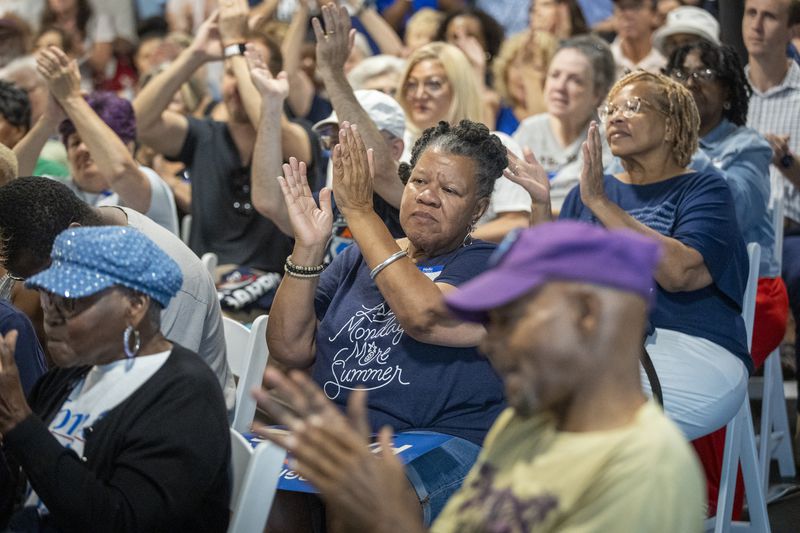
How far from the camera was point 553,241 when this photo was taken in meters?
1.49

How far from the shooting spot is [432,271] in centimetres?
285

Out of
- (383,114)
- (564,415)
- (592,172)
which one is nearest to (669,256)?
(592,172)

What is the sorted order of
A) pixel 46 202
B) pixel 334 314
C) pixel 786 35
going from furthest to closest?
pixel 786 35 < pixel 334 314 < pixel 46 202

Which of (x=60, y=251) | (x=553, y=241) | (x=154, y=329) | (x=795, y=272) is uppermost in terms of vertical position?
(x=553, y=241)

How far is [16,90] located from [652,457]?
3.69m

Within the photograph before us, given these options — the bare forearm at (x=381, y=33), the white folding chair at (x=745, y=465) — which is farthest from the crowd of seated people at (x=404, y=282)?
the bare forearm at (x=381, y=33)

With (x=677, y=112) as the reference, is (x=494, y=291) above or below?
above

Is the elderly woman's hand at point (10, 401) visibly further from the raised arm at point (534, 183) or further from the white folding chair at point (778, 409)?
the white folding chair at point (778, 409)

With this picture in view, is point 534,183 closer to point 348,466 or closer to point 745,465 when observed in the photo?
point 745,465

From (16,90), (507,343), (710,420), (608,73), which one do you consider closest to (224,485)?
(507,343)

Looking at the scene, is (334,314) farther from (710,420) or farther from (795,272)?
(795,272)

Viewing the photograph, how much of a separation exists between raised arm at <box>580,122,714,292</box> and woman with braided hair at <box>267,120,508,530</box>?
0.86 ft

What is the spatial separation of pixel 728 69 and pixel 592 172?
3.64 ft

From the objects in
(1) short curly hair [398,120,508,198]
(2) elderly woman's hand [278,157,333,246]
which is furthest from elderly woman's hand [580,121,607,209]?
(2) elderly woman's hand [278,157,333,246]
